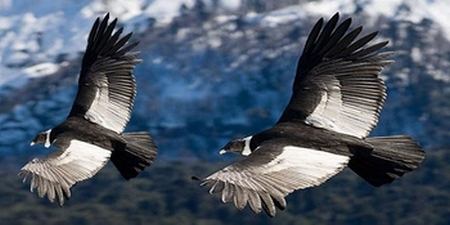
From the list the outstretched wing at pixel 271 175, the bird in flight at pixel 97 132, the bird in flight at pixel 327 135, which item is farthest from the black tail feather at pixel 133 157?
the outstretched wing at pixel 271 175

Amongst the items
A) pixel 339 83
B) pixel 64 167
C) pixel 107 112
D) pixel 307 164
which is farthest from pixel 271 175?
pixel 107 112

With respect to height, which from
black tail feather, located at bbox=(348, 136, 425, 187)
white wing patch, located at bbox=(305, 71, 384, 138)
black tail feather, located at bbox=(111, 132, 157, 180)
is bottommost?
black tail feather, located at bbox=(111, 132, 157, 180)

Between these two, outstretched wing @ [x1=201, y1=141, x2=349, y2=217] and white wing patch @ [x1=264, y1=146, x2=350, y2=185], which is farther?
white wing patch @ [x1=264, y1=146, x2=350, y2=185]

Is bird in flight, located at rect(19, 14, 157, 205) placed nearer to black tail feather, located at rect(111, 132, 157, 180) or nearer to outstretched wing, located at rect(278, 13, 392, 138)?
black tail feather, located at rect(111, 132, 157, 180)

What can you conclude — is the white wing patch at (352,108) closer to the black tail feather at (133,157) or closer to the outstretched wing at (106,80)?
the black tail feather at (133,157)

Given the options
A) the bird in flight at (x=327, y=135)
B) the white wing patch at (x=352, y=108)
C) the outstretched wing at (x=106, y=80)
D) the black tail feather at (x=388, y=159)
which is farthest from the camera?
the outstretched wing at (x=106, y=80)

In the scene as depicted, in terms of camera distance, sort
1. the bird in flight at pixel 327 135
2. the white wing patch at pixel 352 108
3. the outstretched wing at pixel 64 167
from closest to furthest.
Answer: the bird in flight at pixel 327 135, the outstretched wing at pixel 64 167, the white wing patch at pixel 352 108

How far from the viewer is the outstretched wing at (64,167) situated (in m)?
27.8

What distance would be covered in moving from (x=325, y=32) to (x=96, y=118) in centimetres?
660

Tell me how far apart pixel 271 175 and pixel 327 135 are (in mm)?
3165

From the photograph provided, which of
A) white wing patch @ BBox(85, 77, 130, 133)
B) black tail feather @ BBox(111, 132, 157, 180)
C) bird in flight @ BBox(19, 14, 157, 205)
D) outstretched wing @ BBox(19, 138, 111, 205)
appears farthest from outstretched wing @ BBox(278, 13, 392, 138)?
white wing patch @ BBox(85, 77, 130, 133)

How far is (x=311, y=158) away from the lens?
26.9m

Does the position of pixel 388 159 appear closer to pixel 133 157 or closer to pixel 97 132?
pixel 133 157

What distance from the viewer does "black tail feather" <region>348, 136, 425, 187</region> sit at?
29.0 metres
